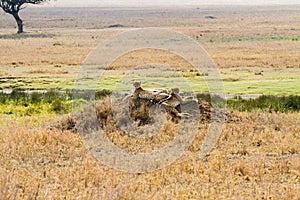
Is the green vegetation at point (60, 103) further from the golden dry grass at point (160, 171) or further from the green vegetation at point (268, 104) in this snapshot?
the golden dry grass at point (160, 171)

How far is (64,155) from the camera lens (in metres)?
11.2

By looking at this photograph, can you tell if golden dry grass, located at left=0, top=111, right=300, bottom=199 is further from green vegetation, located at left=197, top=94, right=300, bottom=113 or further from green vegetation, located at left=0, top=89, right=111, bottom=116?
green vegetation, located at left=0, top=89, right=111, bottom=116

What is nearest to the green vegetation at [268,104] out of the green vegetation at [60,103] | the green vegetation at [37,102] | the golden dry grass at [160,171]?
the green vegetation at [60,103]

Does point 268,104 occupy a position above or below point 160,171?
below

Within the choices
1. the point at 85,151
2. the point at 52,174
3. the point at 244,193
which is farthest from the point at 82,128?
the point at 244,193

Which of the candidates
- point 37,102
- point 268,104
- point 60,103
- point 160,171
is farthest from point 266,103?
point 160,171

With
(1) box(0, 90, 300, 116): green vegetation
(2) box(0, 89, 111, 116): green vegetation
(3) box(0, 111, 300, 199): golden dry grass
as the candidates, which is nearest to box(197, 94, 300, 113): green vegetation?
(1) box(0, 90, 300, 116): green vegetation

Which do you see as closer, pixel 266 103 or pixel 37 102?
pixel 266 103

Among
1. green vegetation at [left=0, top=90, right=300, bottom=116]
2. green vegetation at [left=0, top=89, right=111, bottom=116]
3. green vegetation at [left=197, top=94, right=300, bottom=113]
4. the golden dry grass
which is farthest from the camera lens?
green vegetation at [left=0, top=89, right=111, bottom=116]

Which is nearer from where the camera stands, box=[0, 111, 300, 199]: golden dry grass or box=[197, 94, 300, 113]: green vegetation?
box=[0, 111, 300, 199]: golden dry grass

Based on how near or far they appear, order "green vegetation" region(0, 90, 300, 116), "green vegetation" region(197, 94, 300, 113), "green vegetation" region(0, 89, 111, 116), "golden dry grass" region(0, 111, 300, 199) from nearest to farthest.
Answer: "golden dry grass" region(0, 111, 300, 199) → "green vegetation" region(197, 94, 300, 113) → "green vegetation" region(0, 90, 300, 116) → "green vegetation" region(0, 89, 111, 116)

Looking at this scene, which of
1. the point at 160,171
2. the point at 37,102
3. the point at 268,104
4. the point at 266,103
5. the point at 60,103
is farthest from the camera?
the point at 37,102

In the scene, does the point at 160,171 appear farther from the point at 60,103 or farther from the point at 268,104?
the point at 60,103

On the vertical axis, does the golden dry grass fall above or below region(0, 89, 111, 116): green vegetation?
above
